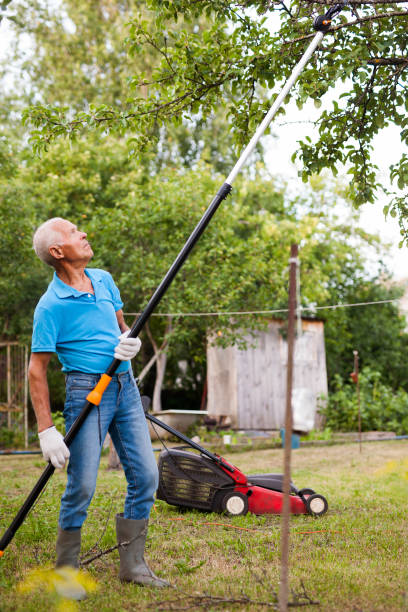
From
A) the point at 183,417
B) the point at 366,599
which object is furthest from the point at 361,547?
the point at 183,417

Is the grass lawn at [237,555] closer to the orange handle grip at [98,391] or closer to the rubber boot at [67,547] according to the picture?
the rubber boot at [67,547]

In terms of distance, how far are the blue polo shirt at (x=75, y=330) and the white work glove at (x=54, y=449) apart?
332 mm

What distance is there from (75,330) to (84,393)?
30 cm

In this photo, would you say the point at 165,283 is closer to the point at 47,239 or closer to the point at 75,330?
the point at 75,330

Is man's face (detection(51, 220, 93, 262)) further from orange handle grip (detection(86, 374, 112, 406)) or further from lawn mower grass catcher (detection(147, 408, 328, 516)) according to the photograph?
lawn mower grass catcher (detection(147, 408, 328, 516))

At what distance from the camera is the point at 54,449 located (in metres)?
2.73

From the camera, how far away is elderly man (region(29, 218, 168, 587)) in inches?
110

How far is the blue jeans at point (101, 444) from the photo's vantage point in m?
2.79

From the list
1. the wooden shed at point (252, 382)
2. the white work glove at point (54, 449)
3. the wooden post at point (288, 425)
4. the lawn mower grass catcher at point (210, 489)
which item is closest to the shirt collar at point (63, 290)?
the white work glove at point (54, 449)

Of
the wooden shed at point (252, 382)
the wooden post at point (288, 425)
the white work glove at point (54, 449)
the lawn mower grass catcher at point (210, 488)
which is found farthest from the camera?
the wooden shed at point (252, 382)

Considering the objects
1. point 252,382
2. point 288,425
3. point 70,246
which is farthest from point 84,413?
point 252,382

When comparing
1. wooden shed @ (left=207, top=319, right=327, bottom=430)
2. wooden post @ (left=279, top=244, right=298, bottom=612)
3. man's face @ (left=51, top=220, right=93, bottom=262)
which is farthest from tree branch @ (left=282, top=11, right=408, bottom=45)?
wooden shed @ (left=207, top=319, right=327, bottom=430)

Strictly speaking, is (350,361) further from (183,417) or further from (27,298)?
(27,298)

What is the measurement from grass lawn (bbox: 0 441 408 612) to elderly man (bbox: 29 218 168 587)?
255 millimetres
